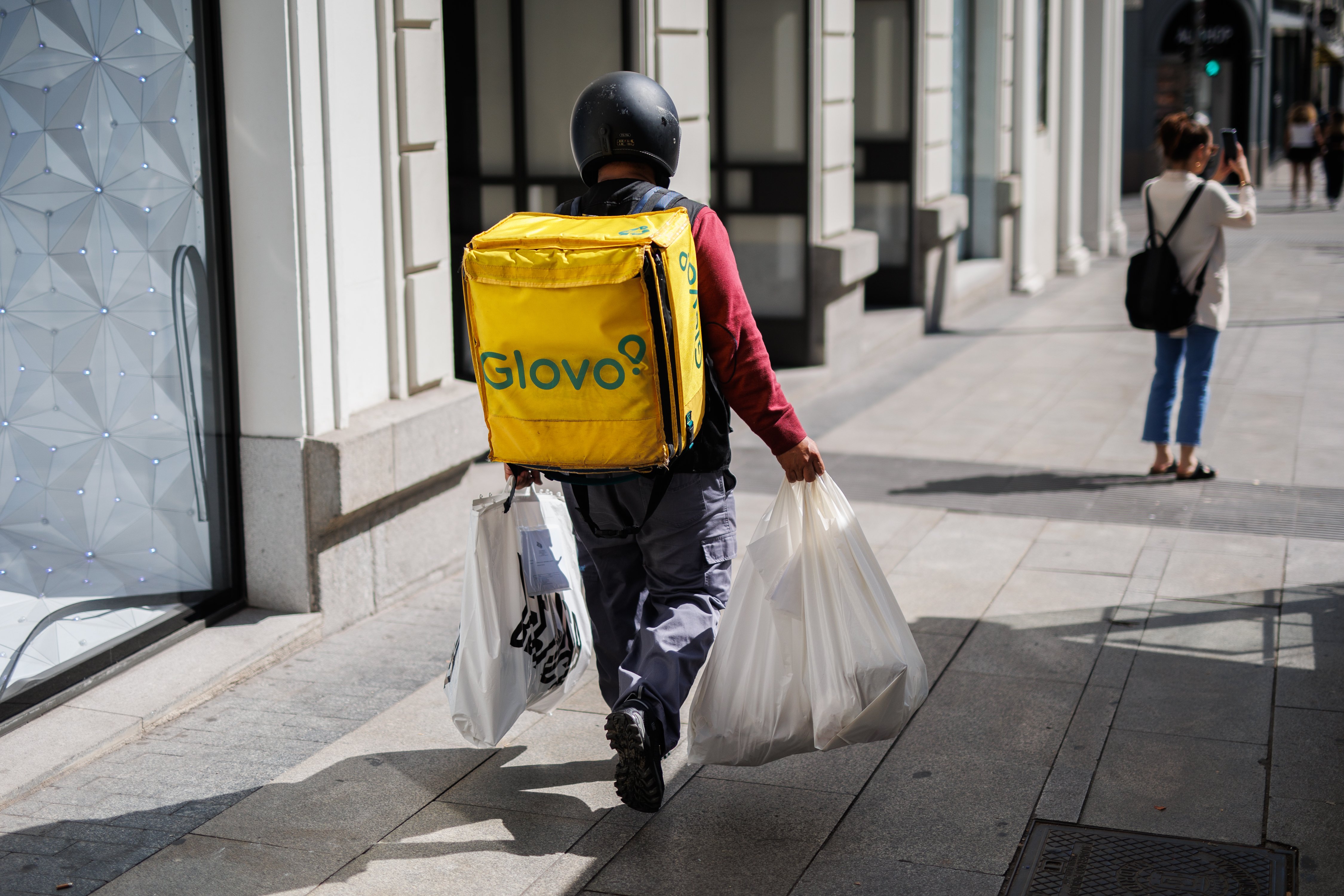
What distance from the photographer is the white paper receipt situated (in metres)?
3.68

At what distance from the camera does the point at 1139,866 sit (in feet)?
11.0

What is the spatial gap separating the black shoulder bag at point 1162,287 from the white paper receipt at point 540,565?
4.06 meters

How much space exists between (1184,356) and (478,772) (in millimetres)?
4658

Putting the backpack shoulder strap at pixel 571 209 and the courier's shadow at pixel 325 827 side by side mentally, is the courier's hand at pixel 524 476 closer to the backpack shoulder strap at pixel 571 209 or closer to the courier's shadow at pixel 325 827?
the backpack shoulder strap at pixel 571 209

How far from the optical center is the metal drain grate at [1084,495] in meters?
6.44

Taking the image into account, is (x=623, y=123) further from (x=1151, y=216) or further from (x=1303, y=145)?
(x=1303, y=145)

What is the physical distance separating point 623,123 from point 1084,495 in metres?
4.17

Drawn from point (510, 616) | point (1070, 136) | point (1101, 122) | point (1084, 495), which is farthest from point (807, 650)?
point (1101, 122)

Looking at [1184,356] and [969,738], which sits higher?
[1184,356]

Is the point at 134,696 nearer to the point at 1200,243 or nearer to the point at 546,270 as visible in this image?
the point at 546,270

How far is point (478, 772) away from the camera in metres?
3.95

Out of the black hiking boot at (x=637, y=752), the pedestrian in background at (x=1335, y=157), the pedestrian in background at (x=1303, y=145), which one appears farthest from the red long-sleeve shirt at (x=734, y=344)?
the pedestrian in background at (x=1303, y=145)

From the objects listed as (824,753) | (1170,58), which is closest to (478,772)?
(824,753)

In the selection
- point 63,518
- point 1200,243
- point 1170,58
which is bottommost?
point 63,518
